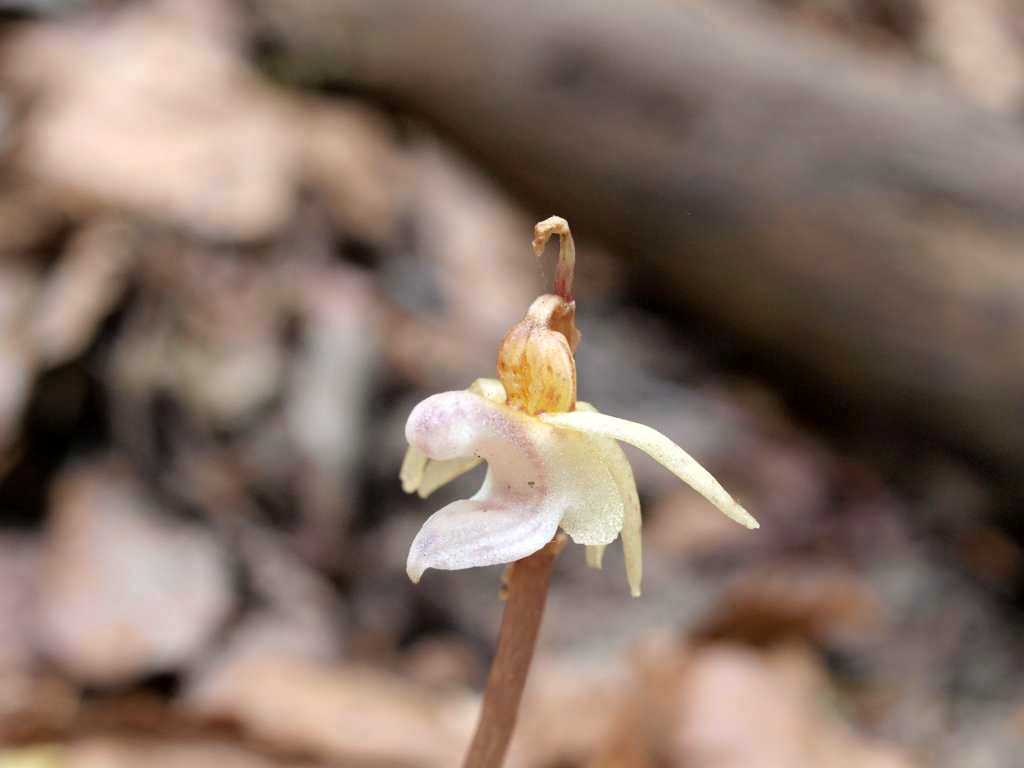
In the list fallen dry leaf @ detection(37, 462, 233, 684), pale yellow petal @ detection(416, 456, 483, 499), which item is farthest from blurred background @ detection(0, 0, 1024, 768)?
pale yellow petal @ detection(416, 456, 483, 499)

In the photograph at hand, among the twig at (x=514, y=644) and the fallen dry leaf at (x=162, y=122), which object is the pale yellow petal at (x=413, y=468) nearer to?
the twig at (x=514, y=644)

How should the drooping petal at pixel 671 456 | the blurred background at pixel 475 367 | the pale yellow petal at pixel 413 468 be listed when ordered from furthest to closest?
the blurred background at pixel 475 367 → the pale yellow petal at pixel 413 468 → the drooping petal at pixel 671 456

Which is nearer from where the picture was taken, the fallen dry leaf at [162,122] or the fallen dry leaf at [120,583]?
the fallen dry leaf at [120,583]

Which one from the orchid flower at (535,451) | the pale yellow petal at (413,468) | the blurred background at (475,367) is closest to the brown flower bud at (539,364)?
the orchid flower at (535,451)

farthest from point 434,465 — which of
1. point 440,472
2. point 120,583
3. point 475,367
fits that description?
point 475,367

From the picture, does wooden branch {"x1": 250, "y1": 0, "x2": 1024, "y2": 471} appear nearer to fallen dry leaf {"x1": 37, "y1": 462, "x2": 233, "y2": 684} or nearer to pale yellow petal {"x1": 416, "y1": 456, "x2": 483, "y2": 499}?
fallen dry leaf {"x1": 37, "y1": 462, "x2": 233, "y2": 684}

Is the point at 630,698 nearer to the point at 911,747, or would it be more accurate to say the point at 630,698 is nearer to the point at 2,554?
the point at 911,747

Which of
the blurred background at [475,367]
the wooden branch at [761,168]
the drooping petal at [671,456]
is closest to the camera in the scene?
the drooping petal at [671,456]

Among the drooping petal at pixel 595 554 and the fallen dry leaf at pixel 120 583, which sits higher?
the drooping petal at pixel 595 554
